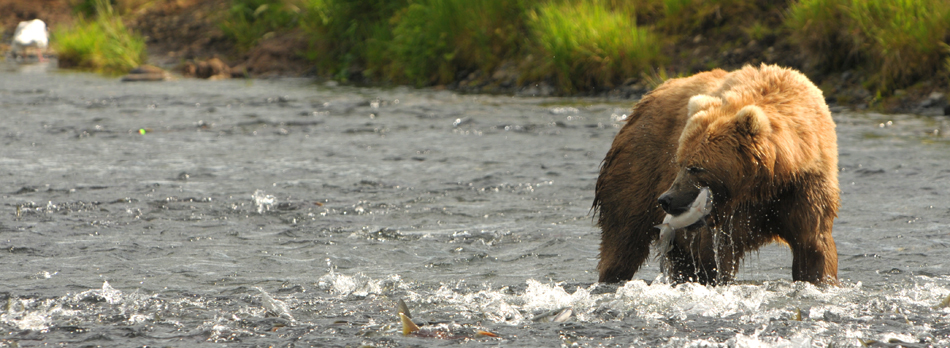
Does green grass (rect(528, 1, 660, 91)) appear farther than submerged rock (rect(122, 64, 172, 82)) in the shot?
No

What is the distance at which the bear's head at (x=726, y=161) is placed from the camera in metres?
4.03

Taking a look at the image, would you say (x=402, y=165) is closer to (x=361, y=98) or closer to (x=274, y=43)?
(x=361, y=98)

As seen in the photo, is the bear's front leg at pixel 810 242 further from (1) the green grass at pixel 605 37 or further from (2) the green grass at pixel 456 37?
(2) the green grass at pixel 456 37

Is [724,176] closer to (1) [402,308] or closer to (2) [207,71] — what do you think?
(1) [402,308]

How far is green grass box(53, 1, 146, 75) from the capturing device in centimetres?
1997

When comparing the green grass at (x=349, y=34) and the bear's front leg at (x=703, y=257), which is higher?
the green grass at (x=349, y=34)

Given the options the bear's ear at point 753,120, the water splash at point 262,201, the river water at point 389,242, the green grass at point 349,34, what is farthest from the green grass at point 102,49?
the bear's ear at point 753,120

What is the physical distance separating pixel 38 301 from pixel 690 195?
2.91 metres

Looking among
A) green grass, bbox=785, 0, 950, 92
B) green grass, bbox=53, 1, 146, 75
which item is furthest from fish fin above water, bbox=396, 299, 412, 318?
green grass, bbox=53, 1, 146, 75

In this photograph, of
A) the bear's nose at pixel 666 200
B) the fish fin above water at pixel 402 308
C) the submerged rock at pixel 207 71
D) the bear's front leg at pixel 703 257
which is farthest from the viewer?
the submerged rock at pixel 207 71

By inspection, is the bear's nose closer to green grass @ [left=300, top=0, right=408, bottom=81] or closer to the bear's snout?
the bear's snout

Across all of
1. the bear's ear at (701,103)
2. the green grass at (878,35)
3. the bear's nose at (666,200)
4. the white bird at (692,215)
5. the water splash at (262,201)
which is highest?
the green grass at (878,35)

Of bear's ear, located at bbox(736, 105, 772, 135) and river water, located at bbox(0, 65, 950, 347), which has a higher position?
bear's ear, located at bbox(736, 105, 772, 135)

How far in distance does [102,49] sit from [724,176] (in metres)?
19.0
